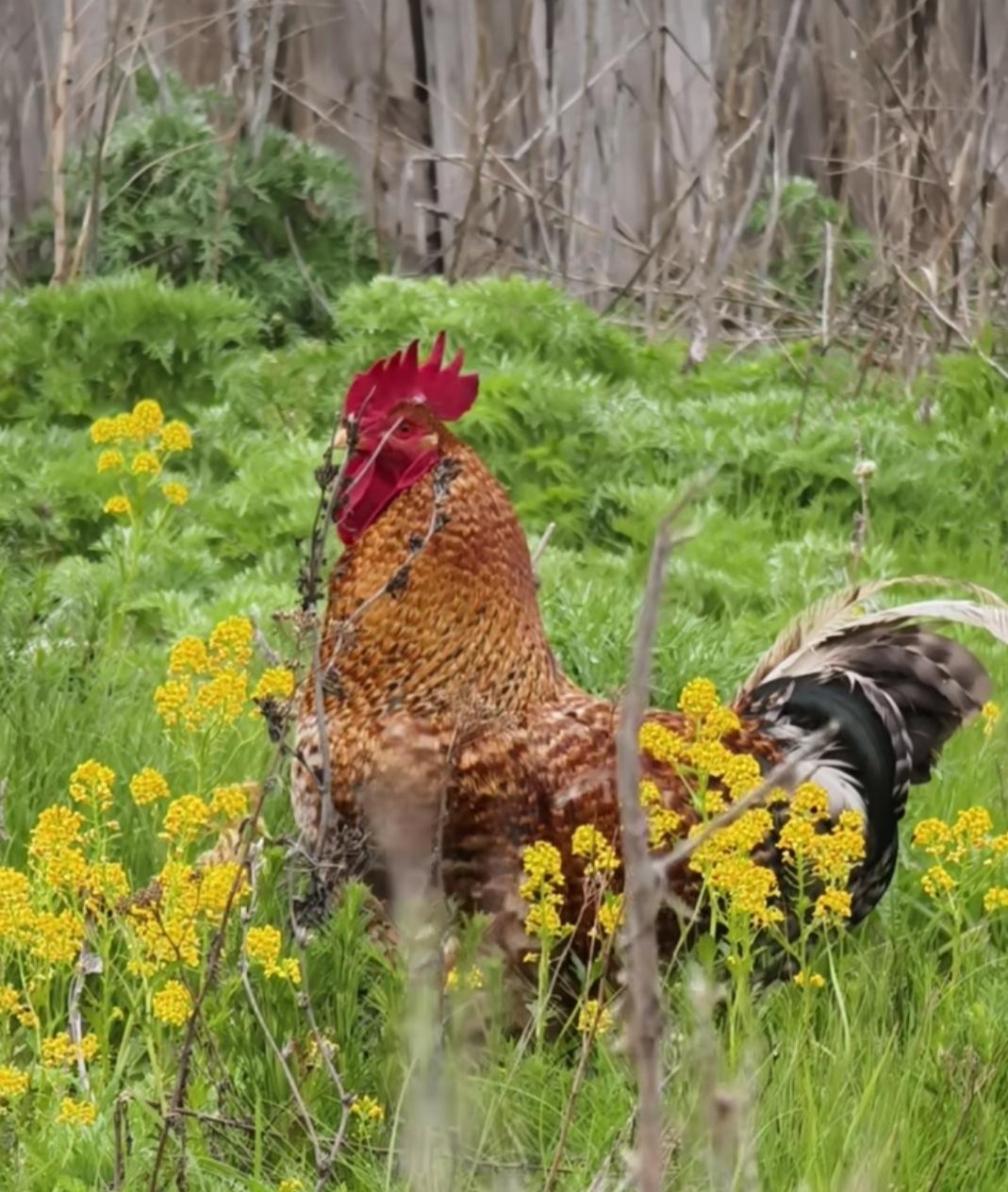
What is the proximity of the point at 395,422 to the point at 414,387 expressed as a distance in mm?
207

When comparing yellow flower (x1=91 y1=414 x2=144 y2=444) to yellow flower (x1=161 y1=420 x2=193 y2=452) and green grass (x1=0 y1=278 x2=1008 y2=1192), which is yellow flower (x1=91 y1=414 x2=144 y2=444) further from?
green grass (x1=0 y1=278 x2=1008 y2=1192)

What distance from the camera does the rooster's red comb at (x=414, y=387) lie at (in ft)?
11.5

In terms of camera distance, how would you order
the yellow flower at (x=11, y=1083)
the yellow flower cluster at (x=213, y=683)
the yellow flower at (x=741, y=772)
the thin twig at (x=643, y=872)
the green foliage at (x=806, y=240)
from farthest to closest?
1. the green foliage at (x=806, y=240)
2. the yellow flower cluster at (x=213, y=683)
3. the yellow flower at (x=741, y=772)
4. the yellow flower at (x=11, y=1083)
5. the thin twig at (x=643, y=872)

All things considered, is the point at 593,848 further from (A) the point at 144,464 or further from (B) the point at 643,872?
(B) the point at 643,872

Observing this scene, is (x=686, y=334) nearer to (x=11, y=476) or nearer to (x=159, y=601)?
(x=11, y=476)

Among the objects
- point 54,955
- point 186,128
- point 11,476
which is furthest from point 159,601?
point 186,128

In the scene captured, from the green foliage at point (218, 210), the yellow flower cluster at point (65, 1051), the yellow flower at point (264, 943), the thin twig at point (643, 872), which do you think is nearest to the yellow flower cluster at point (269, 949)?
the yellow flower at point (264, 943)

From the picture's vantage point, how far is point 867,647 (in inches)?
138

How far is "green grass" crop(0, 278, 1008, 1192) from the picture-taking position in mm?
2420

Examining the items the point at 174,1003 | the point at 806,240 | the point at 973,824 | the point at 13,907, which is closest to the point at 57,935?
the point at 13,907

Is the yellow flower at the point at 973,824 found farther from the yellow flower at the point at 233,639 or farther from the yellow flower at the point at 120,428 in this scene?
the yellow flower at the point at 120,428

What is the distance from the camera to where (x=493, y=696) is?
3.21 meters

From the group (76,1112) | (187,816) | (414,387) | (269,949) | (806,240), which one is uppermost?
(414,387)

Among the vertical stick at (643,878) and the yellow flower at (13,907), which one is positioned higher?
the vertical stick at (643,878)
